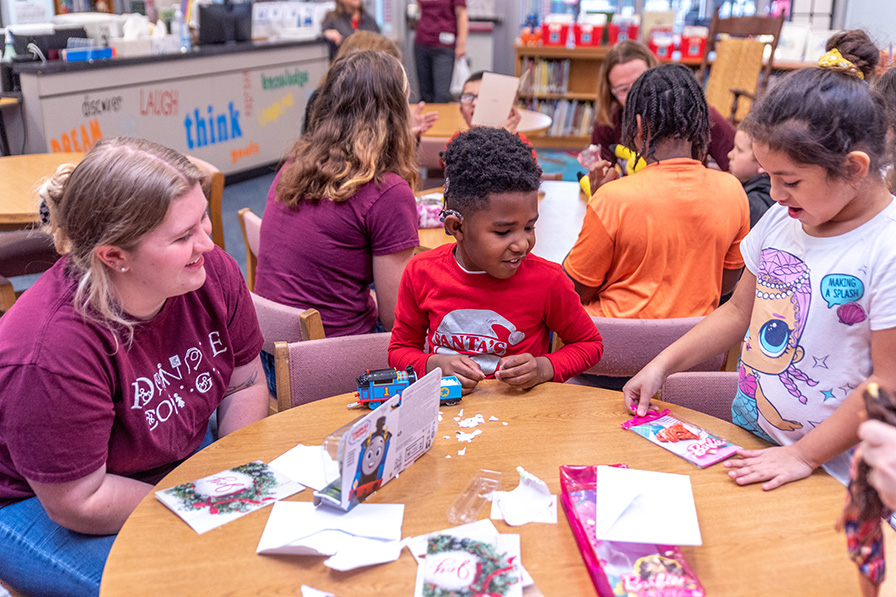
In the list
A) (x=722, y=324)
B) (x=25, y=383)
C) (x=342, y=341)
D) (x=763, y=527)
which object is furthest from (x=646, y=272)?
(x=25, y=383)

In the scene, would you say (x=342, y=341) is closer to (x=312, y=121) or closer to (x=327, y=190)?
(x=327, y=190)

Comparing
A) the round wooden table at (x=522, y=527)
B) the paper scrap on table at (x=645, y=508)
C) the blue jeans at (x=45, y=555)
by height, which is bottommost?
the blue jeans at (x=45, y=555)

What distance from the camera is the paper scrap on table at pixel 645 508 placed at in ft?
3.26

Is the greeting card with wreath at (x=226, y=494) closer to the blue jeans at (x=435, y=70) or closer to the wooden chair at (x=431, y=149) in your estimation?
the wooden chair at (x=431, y=149)

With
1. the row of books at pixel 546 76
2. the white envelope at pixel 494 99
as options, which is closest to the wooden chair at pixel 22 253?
the white envelope at pixel 494 99

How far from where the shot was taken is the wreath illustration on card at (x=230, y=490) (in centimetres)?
111

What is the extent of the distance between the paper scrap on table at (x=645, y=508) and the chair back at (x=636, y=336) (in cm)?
61

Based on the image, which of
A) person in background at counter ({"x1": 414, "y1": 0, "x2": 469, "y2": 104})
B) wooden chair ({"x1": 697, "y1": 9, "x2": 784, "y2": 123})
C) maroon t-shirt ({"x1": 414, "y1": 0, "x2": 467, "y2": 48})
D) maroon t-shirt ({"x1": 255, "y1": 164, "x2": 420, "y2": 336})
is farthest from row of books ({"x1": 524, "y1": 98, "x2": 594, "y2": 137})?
maroon t-shirt ({"x1": 255, "y1": 164, "x2": 420, "y2": 336})

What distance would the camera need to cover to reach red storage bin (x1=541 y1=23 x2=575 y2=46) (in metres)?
7.29

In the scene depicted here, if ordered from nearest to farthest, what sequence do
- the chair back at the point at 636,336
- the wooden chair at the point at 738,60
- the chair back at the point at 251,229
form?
the chair back at the point at 636,336
the chair back at the point at 251,229
the wooden chair at the point at 738,60

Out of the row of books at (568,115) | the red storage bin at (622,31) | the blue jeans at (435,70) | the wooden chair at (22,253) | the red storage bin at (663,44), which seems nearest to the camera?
the wooden chair at (22,253)

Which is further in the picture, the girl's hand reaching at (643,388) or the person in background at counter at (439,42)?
the person in background at counter at (439,42)

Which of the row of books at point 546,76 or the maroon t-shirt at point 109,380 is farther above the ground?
the row of books at point 546,76

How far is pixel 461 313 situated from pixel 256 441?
507 millimetres
